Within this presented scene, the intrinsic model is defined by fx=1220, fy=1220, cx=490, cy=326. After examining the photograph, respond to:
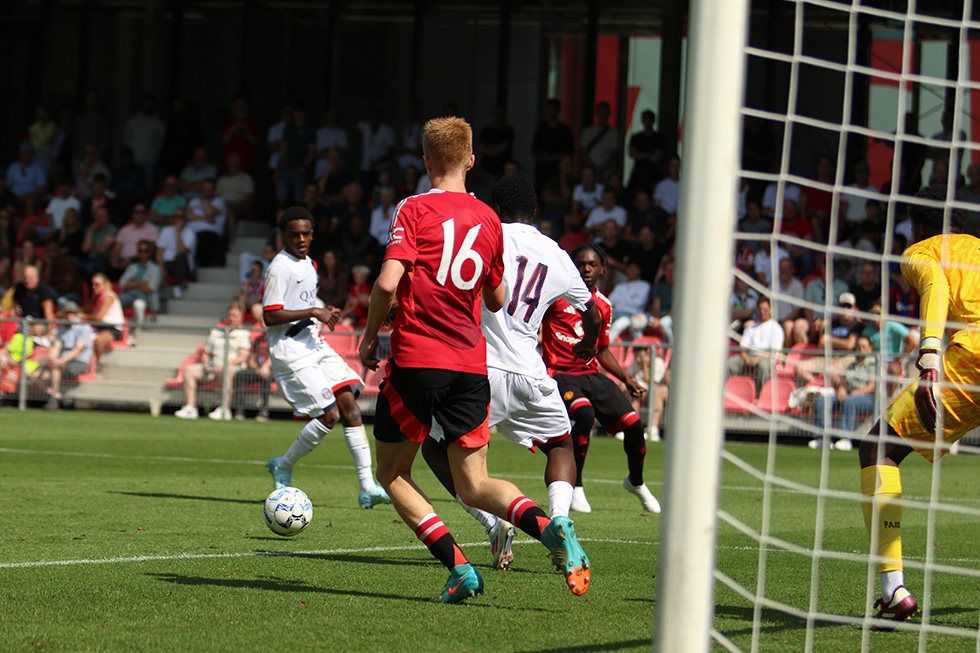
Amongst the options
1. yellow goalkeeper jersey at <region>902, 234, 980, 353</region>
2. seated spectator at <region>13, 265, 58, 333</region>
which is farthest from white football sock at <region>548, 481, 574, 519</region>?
seated spectator at <region>13, 265, 58, 333</region>

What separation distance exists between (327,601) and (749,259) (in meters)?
13.8

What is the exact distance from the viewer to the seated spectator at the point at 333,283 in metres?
19.3

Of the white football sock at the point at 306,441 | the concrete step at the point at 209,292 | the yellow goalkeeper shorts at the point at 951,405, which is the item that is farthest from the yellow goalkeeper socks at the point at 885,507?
the concrete step at the point at 209,292

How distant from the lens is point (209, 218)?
73.2 feet

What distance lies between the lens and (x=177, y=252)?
21.6 metres

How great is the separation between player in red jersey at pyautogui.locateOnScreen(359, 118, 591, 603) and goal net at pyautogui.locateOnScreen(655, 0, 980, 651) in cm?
118

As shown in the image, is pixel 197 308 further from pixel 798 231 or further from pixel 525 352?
pixel 525 352

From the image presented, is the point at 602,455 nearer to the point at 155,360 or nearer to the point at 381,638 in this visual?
the point at 155,360

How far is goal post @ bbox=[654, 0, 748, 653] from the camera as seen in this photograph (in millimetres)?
3418

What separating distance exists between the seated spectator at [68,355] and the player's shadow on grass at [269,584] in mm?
13078

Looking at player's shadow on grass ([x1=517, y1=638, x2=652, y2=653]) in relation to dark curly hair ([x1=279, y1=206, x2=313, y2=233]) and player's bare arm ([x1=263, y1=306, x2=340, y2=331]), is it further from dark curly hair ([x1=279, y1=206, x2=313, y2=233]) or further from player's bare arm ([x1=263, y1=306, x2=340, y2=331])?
dark curly hair ([x1=279, y1=206, x2=313, y2=233])

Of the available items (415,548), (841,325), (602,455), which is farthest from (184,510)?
(841,325)

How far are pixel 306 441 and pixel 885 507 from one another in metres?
4.83

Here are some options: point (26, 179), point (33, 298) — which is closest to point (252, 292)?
point (33, 298)
